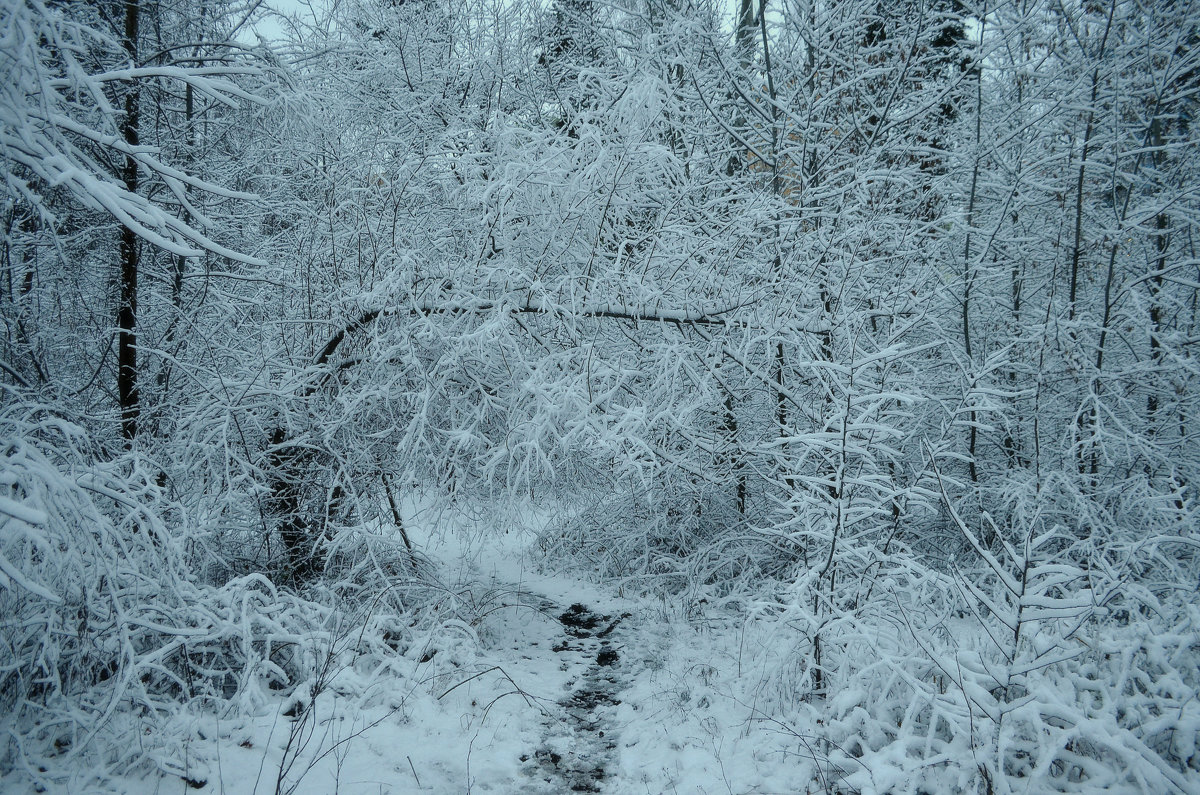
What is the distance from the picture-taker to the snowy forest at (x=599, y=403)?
3041 mm

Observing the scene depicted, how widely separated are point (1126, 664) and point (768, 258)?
4259mm

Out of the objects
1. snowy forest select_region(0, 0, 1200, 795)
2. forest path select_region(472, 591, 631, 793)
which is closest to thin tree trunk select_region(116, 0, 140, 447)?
snowy forest select_region(0, 0, 1200, 795)

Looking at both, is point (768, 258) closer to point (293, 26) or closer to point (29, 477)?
point (29, 477)

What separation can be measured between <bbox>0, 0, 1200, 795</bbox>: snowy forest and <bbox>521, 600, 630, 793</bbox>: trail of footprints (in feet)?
0.12

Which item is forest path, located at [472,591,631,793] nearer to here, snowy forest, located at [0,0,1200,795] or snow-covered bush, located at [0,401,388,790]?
snowy forest, located at [0,0,1200,795]

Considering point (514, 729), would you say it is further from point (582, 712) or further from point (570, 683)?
point (570, 683)

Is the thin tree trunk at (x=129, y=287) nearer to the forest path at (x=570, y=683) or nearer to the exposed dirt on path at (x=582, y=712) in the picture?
the forest path at (x=570, y=683)

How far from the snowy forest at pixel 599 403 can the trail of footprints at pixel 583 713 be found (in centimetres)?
4

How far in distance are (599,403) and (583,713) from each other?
233 cm

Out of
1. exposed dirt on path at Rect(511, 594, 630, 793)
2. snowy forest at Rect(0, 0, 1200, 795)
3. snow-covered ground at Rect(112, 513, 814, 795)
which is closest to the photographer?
snowy forest at Rect(0, 0, 1200, 795)

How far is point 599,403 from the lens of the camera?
5211 mm

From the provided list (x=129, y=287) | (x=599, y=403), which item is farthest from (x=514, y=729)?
(x=129, y=287)

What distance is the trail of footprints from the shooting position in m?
3.40

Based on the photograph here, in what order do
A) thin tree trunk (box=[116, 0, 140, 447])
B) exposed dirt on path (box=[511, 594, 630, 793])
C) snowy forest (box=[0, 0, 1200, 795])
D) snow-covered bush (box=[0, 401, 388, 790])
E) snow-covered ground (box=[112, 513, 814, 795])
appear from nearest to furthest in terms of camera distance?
1. snow-covered bush (box=[0, 401, 388, 790])
2. snowy forest (box=[0, 0, 1200, 795])
3. snow-covered ground (box=[112, 513, 814, 795])
4. exposed dirt on path (box=[511, 594, 630, 793])
5. thin tree trunk (box=[116, 0, 140, 447])
